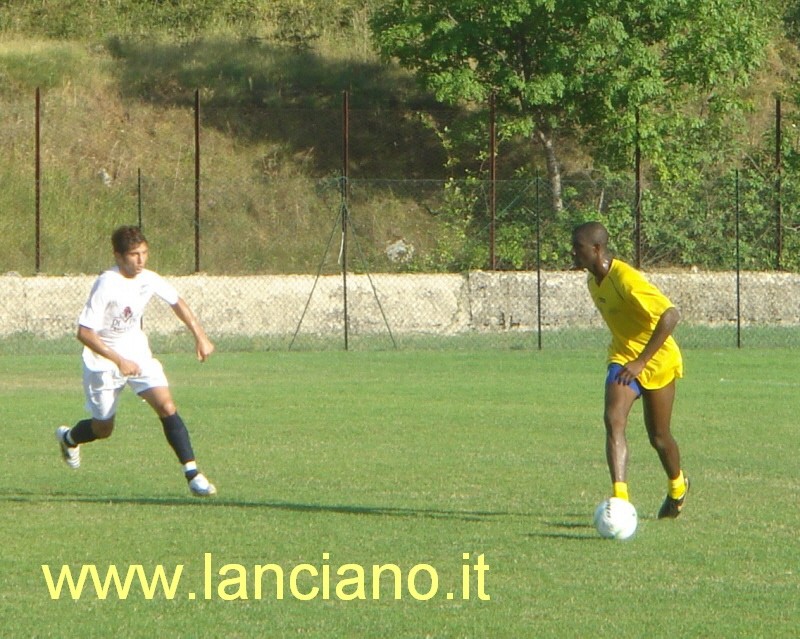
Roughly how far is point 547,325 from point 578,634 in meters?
22.3

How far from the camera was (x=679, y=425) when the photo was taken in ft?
48.6

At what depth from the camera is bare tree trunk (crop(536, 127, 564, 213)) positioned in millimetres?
32406

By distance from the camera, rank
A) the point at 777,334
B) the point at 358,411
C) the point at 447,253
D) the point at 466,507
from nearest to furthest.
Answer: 1. the point at 466,507
2. the point at 358,411
3. the point at 777,334
4. the point at 447,253

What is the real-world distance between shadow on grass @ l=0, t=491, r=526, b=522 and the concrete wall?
Result: 16723 mm

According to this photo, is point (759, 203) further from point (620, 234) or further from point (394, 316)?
point (394, 316)

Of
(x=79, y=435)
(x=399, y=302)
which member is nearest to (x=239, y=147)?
(x=399, y=302)

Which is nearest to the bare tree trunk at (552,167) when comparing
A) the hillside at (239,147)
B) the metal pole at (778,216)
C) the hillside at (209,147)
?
the hillside at (239,147)

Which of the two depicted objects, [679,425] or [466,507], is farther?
[679,425]

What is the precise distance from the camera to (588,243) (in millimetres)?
8531

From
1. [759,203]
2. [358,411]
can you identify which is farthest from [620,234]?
[358,411]

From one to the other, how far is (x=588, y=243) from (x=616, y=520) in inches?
64.3

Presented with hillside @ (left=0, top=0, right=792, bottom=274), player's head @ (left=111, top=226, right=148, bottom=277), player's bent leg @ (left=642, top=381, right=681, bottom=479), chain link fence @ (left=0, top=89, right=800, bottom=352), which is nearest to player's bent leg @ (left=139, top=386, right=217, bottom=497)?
player's head @ (left=111, top=226, right=148, bottom=277)

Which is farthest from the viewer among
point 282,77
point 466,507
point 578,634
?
point 282,77

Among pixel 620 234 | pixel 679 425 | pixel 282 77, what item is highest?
pixel 282 77
